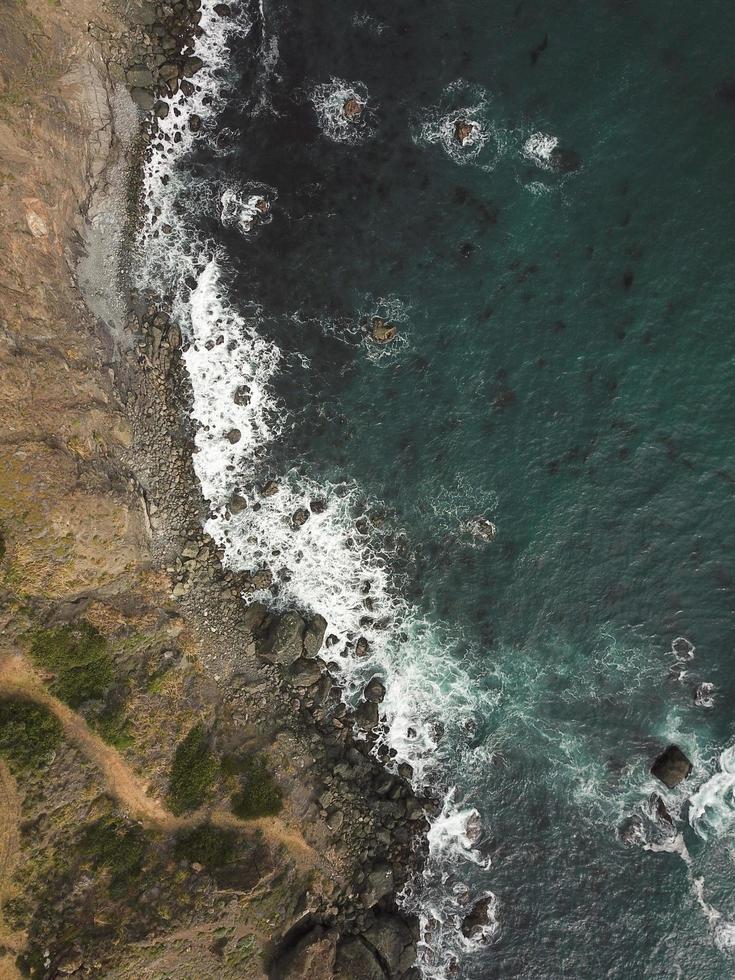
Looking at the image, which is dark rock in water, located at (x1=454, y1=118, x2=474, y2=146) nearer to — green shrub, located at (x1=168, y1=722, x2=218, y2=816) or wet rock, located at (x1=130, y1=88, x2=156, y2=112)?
wet rock, located at (x1=130, y1=88, x2=156, y2=112)

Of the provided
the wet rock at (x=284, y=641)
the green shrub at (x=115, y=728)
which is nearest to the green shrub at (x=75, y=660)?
the green shrub at (x=115, y=728)

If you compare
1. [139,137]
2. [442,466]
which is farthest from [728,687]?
[139,137]

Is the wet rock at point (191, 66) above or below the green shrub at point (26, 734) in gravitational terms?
above

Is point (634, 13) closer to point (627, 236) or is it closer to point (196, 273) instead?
point (627, 236)

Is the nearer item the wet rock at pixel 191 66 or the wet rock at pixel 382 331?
the wet rock at pixel 191 66

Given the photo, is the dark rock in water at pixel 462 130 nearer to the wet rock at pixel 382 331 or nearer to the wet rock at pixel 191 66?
the wet rock at pixel 382 331

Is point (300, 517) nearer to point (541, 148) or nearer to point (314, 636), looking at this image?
point (314, 636)

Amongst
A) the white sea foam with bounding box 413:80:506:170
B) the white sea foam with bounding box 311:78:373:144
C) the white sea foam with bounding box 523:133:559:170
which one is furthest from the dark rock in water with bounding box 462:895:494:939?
the white sea foam with bounding box 311:78:373:144
